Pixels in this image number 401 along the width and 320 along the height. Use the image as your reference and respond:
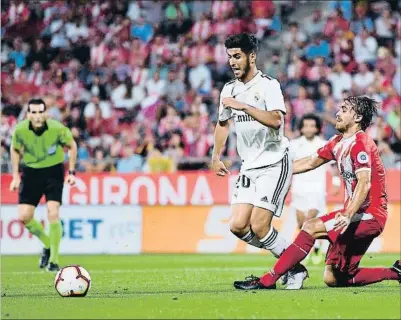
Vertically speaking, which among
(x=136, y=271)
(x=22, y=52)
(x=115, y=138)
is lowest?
(x=136, y=271)

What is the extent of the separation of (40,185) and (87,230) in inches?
Result: 198

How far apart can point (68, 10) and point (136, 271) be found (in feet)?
40.9

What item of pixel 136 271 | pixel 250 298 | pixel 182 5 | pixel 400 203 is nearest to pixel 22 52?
pixel 182 5

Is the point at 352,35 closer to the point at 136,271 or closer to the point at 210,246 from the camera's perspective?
the point at 210,246

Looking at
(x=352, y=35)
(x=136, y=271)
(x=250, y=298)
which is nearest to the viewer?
(x=250, y=298)

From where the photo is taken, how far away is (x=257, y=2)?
2452cm

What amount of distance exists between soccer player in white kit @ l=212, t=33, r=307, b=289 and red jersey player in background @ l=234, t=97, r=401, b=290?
0.34 meters

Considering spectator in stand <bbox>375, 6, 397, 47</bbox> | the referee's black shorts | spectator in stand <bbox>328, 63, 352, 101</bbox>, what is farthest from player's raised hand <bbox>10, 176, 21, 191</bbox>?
spectator in stand <bbox>375, 6, 397, 47</bbox>

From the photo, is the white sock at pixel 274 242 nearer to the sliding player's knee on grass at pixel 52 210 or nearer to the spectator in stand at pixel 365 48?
the sliding player's knee on grass at pixel 52 210

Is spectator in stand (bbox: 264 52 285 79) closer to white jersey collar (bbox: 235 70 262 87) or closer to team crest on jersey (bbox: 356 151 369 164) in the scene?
white jersey collar (bbox: 235 70 262 87)

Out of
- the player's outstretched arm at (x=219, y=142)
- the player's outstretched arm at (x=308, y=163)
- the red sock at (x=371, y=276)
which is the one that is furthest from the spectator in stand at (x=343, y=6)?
the red sock at (x=371, y=276)

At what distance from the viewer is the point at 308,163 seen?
1045cm

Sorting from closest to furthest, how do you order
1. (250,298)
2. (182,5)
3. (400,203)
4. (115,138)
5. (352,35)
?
(250,298) → (400,203) → (115,138) → (352,35) → (182,5)

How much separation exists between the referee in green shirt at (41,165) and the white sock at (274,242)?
4.60m
